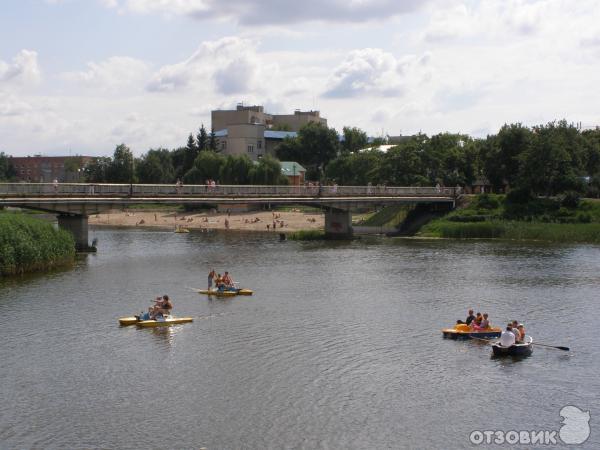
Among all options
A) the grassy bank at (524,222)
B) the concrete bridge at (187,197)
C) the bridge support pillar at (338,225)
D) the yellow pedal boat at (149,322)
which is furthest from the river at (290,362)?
the bridge support pillar at (338,225)

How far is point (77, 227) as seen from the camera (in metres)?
85.1

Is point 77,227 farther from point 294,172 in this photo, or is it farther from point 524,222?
point 294,172

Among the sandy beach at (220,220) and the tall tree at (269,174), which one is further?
the tall tree at (269,174)

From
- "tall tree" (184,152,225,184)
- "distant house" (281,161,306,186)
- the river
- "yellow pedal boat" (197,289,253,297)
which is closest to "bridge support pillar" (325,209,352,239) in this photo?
the river

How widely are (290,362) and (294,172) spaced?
145853mm

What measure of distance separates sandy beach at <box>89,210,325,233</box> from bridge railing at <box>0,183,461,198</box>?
50.6 feet

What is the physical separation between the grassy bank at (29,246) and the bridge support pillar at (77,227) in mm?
8806

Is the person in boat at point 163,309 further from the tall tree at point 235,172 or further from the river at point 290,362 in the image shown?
the tall tree at point 235,172

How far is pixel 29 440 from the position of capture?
28969 millimetres

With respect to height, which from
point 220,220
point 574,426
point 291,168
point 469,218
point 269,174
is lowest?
point 574,426

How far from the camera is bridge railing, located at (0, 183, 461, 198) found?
7912 cm

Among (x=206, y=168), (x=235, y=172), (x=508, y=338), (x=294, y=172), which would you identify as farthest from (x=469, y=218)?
(x=508, y=338)

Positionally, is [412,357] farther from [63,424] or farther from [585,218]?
[585,218]

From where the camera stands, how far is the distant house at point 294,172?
187 m
